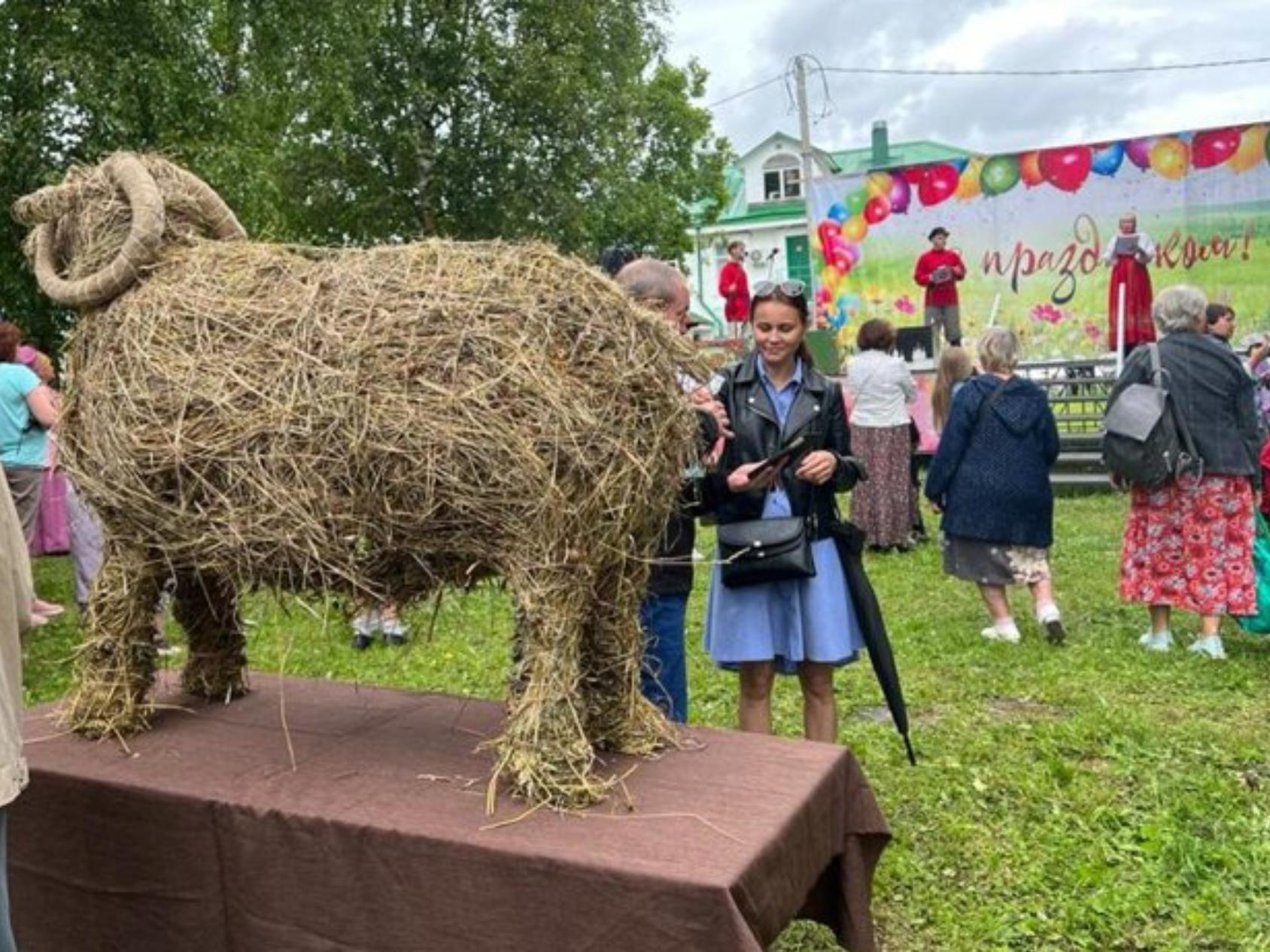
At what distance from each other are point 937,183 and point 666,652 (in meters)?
10.4

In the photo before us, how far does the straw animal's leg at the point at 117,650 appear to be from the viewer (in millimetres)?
2773

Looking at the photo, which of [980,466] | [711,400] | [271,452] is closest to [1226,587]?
[980,466]

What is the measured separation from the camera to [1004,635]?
602cm

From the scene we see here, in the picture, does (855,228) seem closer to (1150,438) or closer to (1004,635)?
(1004,635)

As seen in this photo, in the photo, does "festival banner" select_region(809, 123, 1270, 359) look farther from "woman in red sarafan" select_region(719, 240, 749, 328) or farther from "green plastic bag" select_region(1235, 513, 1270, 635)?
"green plastic bag" select_region(1235, 513, 1270, 635)

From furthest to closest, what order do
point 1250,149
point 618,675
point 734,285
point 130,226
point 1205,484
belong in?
point 734,285 → point 1250,149 → point 1205,484 → point 130,226 → point 618,675

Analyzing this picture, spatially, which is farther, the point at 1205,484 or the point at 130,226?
the point at 1205,484

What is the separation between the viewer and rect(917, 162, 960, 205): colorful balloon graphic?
41.1ft

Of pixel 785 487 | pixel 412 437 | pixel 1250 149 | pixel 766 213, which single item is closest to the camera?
pixel 412 437

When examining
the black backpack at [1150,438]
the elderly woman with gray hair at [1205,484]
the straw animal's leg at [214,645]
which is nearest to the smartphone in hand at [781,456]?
the straw animal's leg at [214,645]

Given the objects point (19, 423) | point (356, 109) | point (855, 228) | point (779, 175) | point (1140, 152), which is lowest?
point (19, 423)

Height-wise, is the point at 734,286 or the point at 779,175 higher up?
the point at 779,175

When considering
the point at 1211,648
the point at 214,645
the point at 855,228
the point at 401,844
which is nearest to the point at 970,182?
the point at 855,228

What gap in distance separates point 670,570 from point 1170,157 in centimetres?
1020
